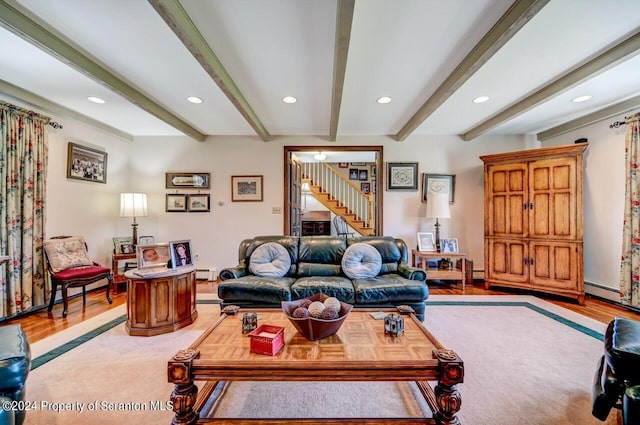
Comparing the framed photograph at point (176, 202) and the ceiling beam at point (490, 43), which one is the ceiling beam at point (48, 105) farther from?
the ceiling beam at point (490, 43)

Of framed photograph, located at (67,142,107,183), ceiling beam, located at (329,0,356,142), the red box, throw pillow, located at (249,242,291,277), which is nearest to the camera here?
the red box

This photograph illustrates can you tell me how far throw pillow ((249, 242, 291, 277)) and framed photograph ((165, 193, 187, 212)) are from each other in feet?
7.85

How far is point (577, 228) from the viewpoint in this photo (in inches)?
136

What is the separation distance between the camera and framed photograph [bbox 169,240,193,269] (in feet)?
8.83

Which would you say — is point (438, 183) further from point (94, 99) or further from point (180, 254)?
point (94, 99)

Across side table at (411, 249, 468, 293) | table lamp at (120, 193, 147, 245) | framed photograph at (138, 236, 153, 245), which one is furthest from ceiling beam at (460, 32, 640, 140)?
framed photograph at (138, 236, 153, 245)

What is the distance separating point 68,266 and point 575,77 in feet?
19.1

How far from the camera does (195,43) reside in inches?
78.5

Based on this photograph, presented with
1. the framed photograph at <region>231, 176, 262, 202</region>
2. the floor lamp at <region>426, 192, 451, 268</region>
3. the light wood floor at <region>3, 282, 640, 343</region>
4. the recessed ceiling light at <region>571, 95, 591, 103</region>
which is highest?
the recessed ceiling light at <region>571, 95, 591, 103</region>

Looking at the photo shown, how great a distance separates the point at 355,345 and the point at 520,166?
152 inches

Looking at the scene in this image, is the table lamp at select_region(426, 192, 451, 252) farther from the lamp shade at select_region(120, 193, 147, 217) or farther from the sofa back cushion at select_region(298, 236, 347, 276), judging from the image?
A: the lamp shade at select_region(120, 193, 147, 217)

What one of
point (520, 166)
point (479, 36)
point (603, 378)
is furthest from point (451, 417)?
point (520, 166)

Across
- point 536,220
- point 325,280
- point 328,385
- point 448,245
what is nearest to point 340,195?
point 448,245

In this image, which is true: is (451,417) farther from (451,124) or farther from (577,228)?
(451,124)
